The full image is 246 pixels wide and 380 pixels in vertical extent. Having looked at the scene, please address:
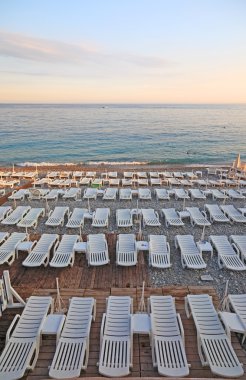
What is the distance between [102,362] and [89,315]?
3.21 ft

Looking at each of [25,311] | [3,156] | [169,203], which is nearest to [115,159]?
[3,156]

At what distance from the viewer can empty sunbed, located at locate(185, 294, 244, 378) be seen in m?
3.88

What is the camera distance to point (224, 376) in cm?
381

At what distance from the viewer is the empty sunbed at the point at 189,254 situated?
7.19 meters

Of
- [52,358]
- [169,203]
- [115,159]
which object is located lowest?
[115,159]

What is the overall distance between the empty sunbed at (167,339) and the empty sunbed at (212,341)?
1.11 ft

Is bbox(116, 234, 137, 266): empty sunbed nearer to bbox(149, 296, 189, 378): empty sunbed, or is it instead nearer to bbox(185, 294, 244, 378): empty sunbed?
bbox(149, 296, 189, 378): empty sunbed

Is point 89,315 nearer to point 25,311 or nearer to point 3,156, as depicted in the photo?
point 25,311

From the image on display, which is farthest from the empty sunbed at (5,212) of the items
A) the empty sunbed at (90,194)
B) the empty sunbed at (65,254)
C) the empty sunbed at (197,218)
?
the empty sunbed at (197,218)

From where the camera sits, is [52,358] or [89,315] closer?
[52,358]

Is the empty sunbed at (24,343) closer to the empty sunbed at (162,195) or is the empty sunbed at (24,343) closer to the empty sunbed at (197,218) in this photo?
the empty sunbed at (197,218)

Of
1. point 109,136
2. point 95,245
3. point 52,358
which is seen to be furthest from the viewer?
point 109,136

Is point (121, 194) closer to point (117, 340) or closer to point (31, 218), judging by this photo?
point (31, 218)

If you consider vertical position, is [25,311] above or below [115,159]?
above
